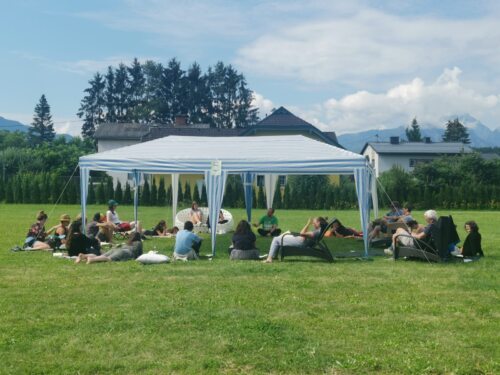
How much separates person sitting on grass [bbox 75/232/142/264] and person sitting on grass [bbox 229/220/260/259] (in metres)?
1.81

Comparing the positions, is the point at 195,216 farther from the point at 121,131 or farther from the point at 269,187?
the point at 121,131

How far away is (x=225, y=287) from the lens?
9.03m

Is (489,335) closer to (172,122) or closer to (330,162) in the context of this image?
(330,162)

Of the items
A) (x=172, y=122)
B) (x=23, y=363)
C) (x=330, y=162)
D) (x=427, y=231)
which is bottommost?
(x=23, y=363)

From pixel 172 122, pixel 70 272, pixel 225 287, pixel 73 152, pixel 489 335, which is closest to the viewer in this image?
pixel 489 335

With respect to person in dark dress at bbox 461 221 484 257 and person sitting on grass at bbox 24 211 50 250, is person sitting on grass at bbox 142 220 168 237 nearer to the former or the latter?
person sitting on grass at bbox 24 211 50 250

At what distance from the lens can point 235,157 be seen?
13.0 m

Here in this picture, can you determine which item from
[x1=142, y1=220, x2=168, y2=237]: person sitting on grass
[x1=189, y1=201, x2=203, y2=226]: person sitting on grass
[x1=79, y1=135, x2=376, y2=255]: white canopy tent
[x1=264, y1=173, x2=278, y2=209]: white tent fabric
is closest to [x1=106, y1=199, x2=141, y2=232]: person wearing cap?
[x1=142, y1=220, x2=168, y2=237]: person sitting on grass

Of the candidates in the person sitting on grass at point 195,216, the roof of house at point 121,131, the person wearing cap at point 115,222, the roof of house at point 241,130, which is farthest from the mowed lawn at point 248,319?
the roof of house at point 121,131

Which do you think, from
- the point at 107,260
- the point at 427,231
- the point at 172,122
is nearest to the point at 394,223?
the point at 427,231

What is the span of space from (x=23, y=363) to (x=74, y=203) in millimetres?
32977

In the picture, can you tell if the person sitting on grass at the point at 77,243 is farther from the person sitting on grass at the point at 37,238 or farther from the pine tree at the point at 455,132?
the pine tree at the point at 455,132

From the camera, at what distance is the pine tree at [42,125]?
304 ft

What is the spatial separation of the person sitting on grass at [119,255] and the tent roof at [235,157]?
6.31 feet
